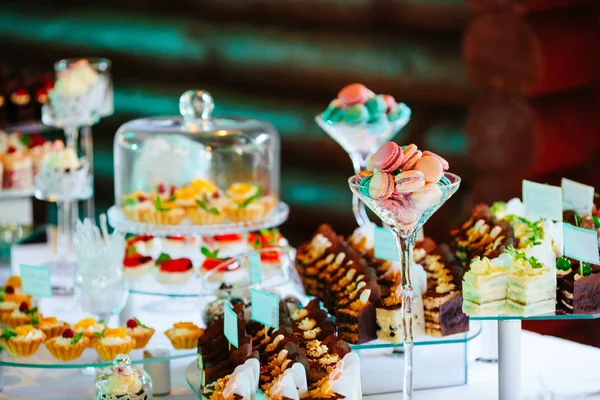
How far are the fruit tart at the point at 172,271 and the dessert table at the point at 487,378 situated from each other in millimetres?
161

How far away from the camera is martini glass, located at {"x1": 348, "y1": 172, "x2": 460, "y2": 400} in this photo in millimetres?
2135

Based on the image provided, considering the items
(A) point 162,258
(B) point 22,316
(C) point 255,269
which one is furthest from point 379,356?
(B) point 22,316

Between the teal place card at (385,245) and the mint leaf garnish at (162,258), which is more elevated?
the teal place card at (385,245)

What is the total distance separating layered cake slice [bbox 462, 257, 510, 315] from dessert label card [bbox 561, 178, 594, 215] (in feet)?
1.66

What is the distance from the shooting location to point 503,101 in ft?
14.3

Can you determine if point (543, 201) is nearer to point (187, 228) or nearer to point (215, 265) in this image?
point (215, 265)

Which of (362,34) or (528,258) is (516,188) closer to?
(362,34)

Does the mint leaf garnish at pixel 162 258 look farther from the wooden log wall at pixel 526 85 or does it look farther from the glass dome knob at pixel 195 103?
the wooden log wall at pixel 526 85

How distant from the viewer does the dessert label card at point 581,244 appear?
2432 millimetres

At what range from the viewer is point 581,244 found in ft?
8.05

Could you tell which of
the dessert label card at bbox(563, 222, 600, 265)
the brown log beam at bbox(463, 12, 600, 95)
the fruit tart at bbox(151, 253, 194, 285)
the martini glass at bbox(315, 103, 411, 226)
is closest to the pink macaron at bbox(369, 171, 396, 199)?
the dessert label card at bbox(563, 222, 600, 265)

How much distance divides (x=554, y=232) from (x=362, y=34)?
2.35 m

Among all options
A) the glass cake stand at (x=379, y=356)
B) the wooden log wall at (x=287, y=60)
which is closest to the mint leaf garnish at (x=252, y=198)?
the glass cake stand at (x=379, y=356)

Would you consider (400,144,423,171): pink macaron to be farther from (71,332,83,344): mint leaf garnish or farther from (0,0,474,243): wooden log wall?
(0,0,474,243): wooden log wall
